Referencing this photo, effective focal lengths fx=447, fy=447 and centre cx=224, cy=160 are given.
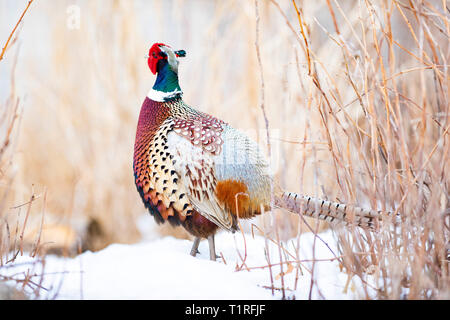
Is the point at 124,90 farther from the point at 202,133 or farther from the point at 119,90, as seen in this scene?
the point at 202,133

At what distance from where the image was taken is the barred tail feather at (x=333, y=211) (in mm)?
1402

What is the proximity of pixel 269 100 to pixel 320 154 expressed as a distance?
0.67 m

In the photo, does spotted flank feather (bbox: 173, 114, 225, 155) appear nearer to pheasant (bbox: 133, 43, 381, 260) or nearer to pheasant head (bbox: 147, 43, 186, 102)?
pheasant (bbox: 133, 43, 381, 260)

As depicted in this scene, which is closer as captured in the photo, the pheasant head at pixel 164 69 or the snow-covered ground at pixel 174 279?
the snow-covered ground at pixel 174 279

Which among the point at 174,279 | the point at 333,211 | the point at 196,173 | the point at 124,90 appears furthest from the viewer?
the point at 124,90

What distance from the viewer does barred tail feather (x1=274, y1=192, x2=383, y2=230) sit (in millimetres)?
1402

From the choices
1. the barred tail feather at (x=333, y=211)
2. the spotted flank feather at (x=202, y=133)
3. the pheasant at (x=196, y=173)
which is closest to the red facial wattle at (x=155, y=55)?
the pheasant at (x=196, y=173)

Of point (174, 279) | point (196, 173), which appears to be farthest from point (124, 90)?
point (174, 279)

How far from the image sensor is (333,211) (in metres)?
1.50

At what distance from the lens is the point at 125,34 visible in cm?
277

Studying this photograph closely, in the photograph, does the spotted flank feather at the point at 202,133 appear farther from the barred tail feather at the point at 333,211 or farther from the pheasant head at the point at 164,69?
the barred tail feather at the point at 333,211

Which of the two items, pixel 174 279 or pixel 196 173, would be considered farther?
pixel 196 173

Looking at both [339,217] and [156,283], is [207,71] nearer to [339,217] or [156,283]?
[339,217]
